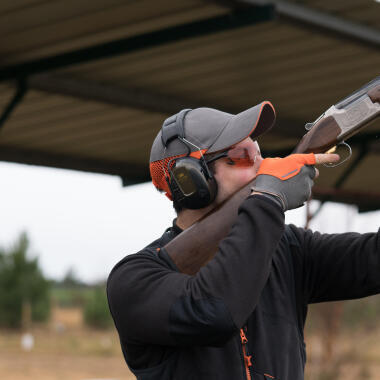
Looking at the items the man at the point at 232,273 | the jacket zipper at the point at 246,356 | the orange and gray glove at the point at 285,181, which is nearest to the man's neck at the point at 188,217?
the man at the point at 232,273

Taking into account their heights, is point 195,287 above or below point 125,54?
above

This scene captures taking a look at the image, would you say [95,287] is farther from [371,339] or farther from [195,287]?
[195,287]

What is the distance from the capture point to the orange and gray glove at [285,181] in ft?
6.66

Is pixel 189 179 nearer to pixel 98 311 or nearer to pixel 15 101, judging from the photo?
pixel 15 101

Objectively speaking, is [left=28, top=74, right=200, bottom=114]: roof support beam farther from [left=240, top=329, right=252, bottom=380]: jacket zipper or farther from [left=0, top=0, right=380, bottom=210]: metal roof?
[left=240, top=329, right=252, bottom=380]: jacket zipper

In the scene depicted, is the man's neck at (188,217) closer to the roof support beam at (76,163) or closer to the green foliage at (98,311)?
the roof support beam at (76,163)

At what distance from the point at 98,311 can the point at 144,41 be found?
82.3 feet

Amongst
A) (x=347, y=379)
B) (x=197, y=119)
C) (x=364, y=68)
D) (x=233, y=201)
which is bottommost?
(x=347, y=379)

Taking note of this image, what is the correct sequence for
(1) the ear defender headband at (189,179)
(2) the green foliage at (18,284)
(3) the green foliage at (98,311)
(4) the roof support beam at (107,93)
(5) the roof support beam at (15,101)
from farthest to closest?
(3) the green foliage at (98,311) < (2) the green foliage at (18,284) < (4) the roof support beam at (107,93) < (5) the roof support beam at (15,101) < (1) the ear defender headband at (189,179)

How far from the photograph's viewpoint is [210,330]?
1.91 metres

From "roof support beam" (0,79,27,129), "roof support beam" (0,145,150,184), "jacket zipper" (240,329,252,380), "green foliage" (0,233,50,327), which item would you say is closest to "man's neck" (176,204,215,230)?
"jacket zipper" (240,329,252,380)

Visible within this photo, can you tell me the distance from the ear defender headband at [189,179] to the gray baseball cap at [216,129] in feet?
0.06

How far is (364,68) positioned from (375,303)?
16.5 feet

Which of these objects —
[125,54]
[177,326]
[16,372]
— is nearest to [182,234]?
[177,326]
